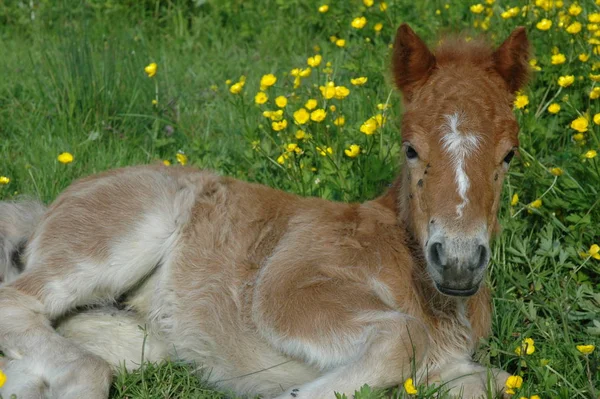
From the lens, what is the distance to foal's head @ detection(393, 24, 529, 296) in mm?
3559

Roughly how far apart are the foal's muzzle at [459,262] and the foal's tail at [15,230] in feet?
8.24

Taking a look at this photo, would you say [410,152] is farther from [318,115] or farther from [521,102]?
[521,102]

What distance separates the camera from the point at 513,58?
13.9 feet

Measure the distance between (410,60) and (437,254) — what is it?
1.16 metres

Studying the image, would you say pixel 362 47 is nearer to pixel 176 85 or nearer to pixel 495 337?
pixel 176 85

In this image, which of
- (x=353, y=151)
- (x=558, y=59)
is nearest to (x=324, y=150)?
(x=353, y=151)

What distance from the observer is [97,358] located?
13.8ft

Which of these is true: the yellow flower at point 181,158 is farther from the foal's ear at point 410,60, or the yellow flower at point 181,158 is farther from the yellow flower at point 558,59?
the yellow flower at point 558,59

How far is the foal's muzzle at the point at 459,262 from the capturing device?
3496 millimetres

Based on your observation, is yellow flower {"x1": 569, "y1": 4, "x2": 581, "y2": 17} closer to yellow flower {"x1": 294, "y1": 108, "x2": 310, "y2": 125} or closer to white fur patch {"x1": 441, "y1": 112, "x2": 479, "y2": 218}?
yellow flower {"x1": 294, "y1": 108, "x2": 310, "y2": 125}

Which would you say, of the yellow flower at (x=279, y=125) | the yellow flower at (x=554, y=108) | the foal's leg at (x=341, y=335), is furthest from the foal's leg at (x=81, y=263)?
the yellow flower at (x=554, y=108)

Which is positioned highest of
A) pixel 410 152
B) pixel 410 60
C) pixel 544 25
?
pixel 410 60

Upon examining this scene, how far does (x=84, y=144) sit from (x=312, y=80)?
2.06m

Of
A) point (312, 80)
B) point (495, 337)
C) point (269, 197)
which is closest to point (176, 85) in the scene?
point (312, 80)
